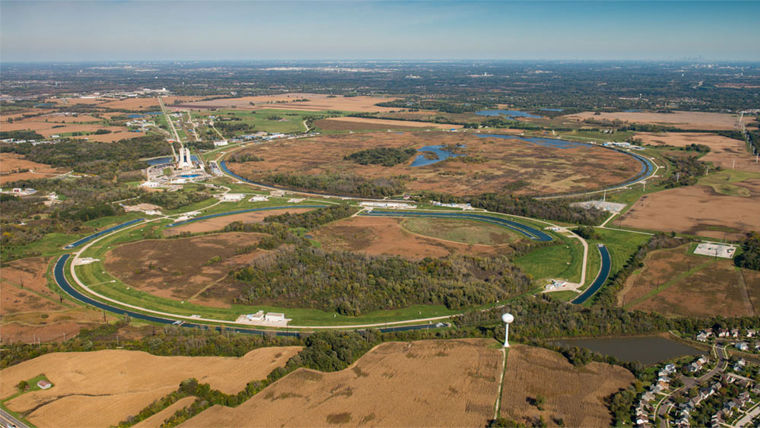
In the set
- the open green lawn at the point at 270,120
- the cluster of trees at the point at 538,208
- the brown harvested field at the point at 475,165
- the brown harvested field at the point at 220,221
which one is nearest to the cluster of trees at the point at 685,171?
the brown harvested field at the point at 475,165

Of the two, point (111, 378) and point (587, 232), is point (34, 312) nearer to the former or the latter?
point (111, 378)

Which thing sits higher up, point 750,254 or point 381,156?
point 381,156

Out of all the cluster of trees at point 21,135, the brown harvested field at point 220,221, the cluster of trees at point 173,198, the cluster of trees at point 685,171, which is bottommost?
the brown harvested field at point 220,221

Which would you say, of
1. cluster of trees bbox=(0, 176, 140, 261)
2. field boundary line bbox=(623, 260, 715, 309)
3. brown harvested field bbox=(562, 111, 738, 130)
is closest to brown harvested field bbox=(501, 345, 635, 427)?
field boundary line bbox=(623, 260, 715, 309)

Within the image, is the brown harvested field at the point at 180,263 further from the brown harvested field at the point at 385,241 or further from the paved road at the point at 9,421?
the paved road at the point at 9,421

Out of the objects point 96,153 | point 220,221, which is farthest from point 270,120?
point 220,221
